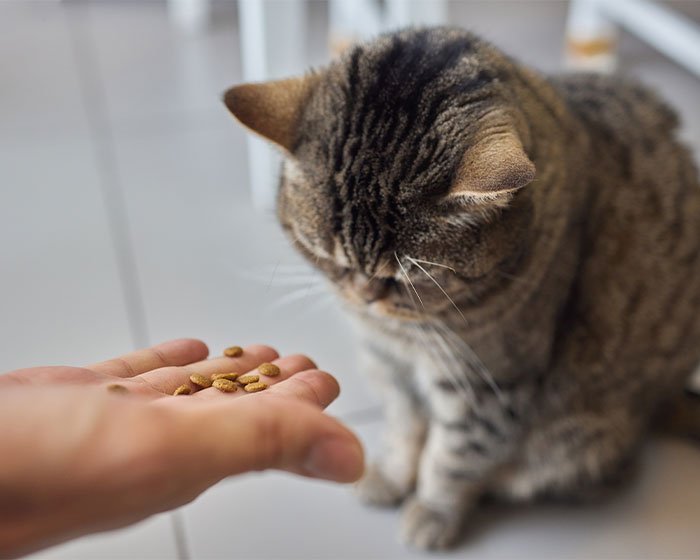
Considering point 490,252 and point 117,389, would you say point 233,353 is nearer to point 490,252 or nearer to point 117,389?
point 117,389

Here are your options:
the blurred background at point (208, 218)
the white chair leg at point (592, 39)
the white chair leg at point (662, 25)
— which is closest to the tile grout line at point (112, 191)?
the blurred background at point (208, 218)

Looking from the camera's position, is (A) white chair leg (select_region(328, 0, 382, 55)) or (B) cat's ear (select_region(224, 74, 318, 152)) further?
(A) white chair leg (select_region(328, 0, 382, 55))

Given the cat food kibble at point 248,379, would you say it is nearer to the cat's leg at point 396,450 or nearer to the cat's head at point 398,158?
the cat's head at point 398,158

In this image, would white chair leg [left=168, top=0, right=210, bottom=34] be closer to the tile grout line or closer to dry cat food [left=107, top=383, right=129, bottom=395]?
the tile grout line

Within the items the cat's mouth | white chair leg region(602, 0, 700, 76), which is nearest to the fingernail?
the cat's mouth

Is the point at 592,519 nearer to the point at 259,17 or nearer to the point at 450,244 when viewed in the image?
the point at 450,244

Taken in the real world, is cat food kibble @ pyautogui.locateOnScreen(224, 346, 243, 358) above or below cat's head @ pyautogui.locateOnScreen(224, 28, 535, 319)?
below
